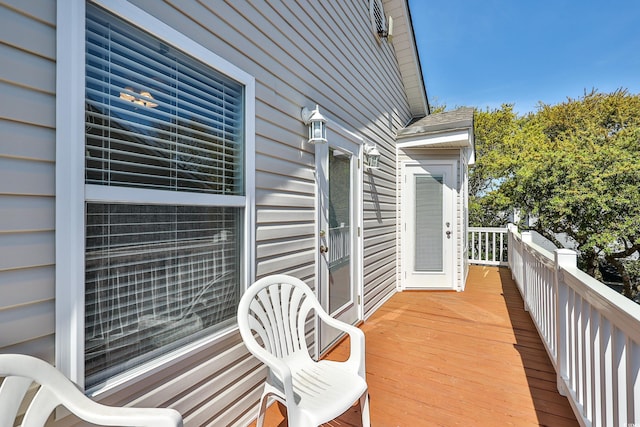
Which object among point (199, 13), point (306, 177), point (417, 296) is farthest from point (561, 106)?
point (199, 13)

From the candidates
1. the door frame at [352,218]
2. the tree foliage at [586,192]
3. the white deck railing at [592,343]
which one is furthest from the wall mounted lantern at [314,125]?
the tree foliage at [586,192]

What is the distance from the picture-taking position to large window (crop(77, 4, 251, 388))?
4.00ft

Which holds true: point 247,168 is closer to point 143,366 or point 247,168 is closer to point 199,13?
point 199,13

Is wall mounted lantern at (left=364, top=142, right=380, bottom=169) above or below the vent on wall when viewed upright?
below

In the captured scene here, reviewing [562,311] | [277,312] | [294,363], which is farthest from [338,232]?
[562,311]

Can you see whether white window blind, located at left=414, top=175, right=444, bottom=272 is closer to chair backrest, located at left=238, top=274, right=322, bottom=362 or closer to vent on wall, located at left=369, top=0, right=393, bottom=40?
vent on wall, located at left=369, top=0, right=393, bottom=40

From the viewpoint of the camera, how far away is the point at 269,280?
1.87 m

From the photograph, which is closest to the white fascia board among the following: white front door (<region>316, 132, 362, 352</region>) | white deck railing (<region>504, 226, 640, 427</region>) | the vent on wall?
the vent on wall

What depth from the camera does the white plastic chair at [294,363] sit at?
1.40 meters

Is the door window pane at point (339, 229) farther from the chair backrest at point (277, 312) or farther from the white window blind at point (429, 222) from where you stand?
the white window blind at point (429, 222)

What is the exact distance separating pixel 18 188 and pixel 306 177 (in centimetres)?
185

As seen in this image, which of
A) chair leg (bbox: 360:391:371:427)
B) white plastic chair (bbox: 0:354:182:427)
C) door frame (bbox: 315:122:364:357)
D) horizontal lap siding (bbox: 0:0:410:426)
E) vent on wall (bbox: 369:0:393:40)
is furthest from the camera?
vent on wall (bbox: 369:0:393:40)

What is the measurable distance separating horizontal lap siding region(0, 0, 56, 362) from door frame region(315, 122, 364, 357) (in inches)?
75.4

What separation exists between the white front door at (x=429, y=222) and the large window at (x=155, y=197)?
12.1ft
